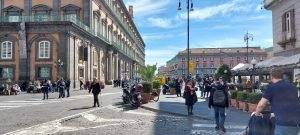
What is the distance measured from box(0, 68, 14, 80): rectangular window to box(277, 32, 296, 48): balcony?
32.1 metres

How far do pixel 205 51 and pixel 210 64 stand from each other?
784cm

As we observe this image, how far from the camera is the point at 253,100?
14.2 m

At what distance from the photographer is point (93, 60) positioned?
51.9 m

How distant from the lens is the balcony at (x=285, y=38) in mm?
21014

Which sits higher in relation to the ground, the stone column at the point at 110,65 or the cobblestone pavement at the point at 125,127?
the stone column at the point at 110,65

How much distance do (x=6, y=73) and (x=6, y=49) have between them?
293 centimetres

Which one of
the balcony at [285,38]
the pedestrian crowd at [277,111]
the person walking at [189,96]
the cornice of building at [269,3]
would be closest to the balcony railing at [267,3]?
the cornice of building at [269,3]

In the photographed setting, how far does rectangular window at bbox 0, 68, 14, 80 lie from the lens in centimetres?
4300

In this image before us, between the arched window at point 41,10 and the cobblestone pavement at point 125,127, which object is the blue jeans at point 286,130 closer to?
the cobblestone pavement at point 125,127

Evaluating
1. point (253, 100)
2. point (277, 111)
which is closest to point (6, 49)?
point (253, 100)

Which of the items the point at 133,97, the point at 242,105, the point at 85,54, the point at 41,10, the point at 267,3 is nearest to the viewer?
the point at 242,105

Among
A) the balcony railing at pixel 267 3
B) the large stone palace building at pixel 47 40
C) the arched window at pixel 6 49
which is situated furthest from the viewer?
the arched window at pixel 6 49

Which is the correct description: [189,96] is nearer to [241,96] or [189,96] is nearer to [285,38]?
[241,96]

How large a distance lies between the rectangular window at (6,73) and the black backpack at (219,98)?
37.8 metres
